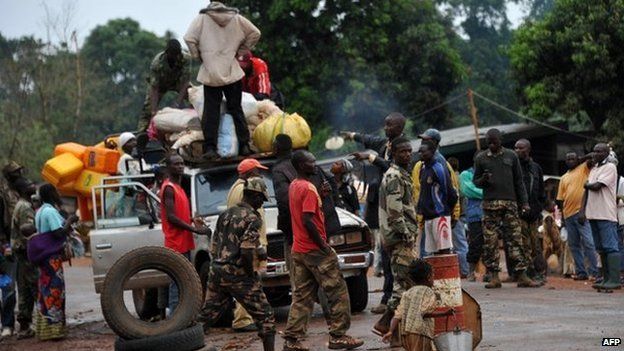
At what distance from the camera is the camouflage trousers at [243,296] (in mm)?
10141

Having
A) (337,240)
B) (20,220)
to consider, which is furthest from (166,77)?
(337,240)

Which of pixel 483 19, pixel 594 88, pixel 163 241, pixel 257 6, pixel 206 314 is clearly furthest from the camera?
pixel 483 19

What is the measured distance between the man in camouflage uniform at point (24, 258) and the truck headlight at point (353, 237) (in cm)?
394

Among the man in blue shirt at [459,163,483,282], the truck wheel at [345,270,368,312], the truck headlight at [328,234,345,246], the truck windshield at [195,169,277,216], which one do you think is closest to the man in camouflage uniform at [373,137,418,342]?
the truck headlight at [328,234,345,246]

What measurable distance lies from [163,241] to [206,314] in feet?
10.9

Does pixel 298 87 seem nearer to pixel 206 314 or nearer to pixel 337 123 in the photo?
pixel 337 123

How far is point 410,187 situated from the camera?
10891 mm

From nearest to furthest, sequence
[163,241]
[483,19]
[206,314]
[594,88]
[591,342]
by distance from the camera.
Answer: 1. [591,342]
2. [206,314]
3. [163,241]
4. [594,88]
5. [483,19]

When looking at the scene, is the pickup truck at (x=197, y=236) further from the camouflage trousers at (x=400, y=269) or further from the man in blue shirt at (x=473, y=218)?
the man in blue shirt at (x=473, y=218)

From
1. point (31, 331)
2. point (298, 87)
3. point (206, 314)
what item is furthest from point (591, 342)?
point (298, 87)

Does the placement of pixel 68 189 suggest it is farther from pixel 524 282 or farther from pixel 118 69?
pixel 118 69

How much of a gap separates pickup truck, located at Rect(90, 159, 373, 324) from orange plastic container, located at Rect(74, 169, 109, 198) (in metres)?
6.14

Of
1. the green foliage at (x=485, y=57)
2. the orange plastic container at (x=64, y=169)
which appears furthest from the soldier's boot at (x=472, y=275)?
the green foliage at (x=485, y=57)

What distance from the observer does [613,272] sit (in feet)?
47.6
